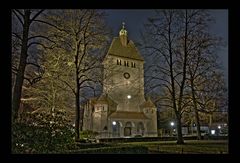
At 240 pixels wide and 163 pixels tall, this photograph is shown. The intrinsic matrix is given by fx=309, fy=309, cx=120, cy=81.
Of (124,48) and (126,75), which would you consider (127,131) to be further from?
(124,48)

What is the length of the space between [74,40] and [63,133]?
6.87 metres

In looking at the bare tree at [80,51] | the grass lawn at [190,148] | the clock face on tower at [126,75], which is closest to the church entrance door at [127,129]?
the clock face on tower at [126,75]

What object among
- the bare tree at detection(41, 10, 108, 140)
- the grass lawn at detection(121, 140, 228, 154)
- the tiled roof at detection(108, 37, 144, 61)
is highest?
the tiled roof at detection(108, 37, 144, 61)

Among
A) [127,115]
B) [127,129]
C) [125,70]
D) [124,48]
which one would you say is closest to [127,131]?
[127,129]

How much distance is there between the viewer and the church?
28500 millimetres

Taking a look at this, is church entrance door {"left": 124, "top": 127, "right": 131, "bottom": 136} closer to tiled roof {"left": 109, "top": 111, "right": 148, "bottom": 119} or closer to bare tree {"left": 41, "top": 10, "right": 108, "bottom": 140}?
tiled roof {"left": 109, "top": 111, "right": 148, "bottom": 119}

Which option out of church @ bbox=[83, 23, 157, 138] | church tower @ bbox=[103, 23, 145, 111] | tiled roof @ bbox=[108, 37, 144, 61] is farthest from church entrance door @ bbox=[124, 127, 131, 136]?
tiled roof @ bbox=[108, 37, 144, 61]

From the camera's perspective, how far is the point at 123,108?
2933 centimetres

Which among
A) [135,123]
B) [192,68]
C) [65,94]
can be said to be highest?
[192,68]

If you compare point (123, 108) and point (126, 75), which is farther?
point (126, 75)
